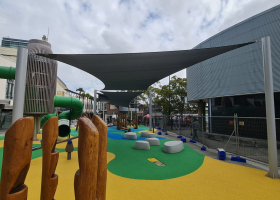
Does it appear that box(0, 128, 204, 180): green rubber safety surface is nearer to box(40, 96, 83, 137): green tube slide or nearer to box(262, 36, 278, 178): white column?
box(262, 36, 278, 178): white column

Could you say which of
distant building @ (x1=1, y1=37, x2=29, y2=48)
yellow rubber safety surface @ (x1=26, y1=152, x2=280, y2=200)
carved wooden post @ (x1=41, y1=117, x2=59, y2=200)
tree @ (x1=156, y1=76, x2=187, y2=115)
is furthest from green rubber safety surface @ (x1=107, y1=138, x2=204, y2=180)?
distant building @ (x1=1, y1=37, x2=29, y2=48)

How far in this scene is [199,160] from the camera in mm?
6082

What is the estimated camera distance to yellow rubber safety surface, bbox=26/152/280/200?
3375 mm

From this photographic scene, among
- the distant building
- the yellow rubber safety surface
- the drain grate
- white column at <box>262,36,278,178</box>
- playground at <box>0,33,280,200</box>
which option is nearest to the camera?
playground at <box>0,33,280,200</box>

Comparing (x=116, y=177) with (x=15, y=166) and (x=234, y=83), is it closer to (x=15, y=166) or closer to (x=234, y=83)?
(x=15, y=166)

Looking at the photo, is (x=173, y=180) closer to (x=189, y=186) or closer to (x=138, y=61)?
(x=189, y=186)

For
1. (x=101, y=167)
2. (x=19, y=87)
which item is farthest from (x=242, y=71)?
(x=19, y=87)

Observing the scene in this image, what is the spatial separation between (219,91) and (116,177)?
13719mm

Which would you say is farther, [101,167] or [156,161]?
[156,161]

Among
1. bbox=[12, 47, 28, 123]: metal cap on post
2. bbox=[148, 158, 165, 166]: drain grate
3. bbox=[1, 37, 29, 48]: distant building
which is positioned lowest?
bbox=[148, 158, 165, 166]: drain grate

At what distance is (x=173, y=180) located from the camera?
417cm

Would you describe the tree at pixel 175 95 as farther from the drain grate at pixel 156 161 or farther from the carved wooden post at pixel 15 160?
the carved wooden post at pixel 15 160

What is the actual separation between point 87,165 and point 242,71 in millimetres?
14978

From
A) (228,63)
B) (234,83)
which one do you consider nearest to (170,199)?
(234,83)
